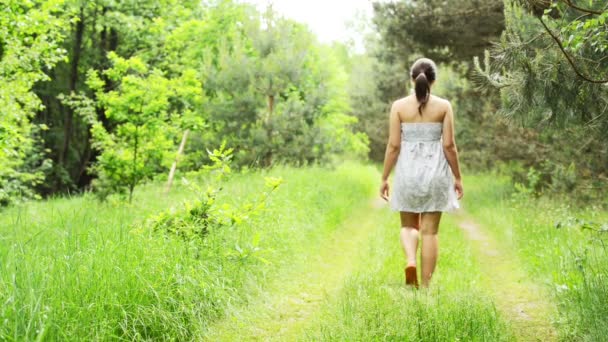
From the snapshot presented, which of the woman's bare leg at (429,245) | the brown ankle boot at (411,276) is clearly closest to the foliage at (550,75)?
the woman's bare leg at (429,245)

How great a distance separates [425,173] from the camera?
529 cm

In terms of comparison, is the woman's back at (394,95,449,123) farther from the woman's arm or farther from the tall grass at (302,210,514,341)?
the tall grass at (302,210,514,341)

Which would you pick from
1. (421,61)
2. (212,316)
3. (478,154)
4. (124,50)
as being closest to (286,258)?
(212,316)

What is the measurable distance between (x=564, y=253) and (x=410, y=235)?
1797mm

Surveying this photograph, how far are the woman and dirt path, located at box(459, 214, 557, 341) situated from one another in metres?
0.84

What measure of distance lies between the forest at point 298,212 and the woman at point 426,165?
46 cm

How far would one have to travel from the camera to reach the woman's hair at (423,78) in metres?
5.20

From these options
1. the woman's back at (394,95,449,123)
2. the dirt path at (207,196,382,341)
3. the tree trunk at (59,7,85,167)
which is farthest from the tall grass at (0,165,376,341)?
the tree trunk at (59,7,85,167)

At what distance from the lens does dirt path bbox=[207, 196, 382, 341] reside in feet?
A: 14.1

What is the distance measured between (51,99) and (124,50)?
5174 millimetres

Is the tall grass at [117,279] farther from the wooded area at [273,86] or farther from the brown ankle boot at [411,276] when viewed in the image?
the wooded area at [273,86]

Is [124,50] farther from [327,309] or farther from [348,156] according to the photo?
[327,309]

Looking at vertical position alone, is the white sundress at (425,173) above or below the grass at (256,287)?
above

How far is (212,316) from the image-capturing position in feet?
14.6
